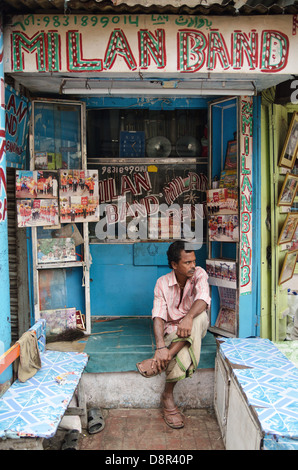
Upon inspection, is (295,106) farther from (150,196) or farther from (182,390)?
(182,390)

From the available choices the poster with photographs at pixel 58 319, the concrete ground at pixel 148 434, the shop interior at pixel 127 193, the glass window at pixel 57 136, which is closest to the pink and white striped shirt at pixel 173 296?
the shop interior at pixel 127 193

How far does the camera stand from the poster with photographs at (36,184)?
3875mm

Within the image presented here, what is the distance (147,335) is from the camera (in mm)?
4172

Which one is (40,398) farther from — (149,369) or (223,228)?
(223,228)

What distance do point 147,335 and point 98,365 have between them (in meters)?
0.74

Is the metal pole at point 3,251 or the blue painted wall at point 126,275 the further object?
the blue painted wall at point 126,275

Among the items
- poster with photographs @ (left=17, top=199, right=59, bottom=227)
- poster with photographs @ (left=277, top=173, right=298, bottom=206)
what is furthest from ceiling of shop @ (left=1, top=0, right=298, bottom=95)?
poster with photographs @ (left=277, top=173, right=298, bottom=206)

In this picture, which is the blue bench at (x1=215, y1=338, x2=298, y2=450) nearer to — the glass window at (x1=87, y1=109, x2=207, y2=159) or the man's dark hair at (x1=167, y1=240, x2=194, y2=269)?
the man's dark hair at (x1=167, y1=240, x2=194, y2=269)

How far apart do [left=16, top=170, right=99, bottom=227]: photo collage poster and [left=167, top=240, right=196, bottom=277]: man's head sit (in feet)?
3.63

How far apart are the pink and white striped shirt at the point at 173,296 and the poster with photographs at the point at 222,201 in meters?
0.85

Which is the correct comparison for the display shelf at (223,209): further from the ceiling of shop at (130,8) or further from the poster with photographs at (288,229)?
the ceiling of shop at (130,8)

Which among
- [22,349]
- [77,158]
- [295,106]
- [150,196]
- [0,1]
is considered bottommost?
[22,349]

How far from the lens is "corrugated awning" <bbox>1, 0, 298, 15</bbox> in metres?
3.11
